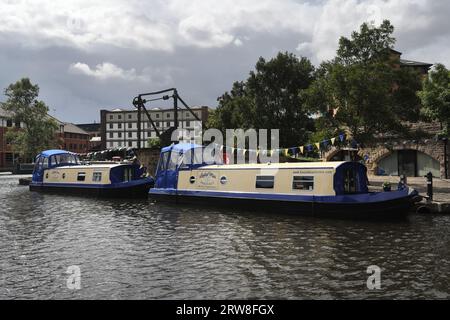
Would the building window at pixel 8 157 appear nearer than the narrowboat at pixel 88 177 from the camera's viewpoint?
No

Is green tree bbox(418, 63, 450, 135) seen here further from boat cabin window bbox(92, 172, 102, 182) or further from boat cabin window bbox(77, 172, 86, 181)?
boat cabin window bbox(77, 172, 86, 181)

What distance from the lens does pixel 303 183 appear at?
69.6 ft

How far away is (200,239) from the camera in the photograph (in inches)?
615

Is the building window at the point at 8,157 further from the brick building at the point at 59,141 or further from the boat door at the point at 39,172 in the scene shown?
the boat door at the point at 39,172

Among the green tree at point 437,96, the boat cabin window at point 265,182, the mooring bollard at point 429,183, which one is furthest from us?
the green tree at point 437,96

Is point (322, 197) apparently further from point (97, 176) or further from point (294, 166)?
point (97, 176)

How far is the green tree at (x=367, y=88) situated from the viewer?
25266 millimetres

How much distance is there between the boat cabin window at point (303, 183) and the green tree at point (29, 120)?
56.5 metres

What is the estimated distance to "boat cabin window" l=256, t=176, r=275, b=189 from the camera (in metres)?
22.5

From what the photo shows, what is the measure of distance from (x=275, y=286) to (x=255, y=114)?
1206 inches

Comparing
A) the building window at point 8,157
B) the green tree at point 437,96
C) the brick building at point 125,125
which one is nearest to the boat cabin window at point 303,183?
the green tree at point 437,96

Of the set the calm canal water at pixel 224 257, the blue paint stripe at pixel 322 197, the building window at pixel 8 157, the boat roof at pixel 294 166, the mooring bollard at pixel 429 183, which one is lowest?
the calm canal water at pixel 224 257
